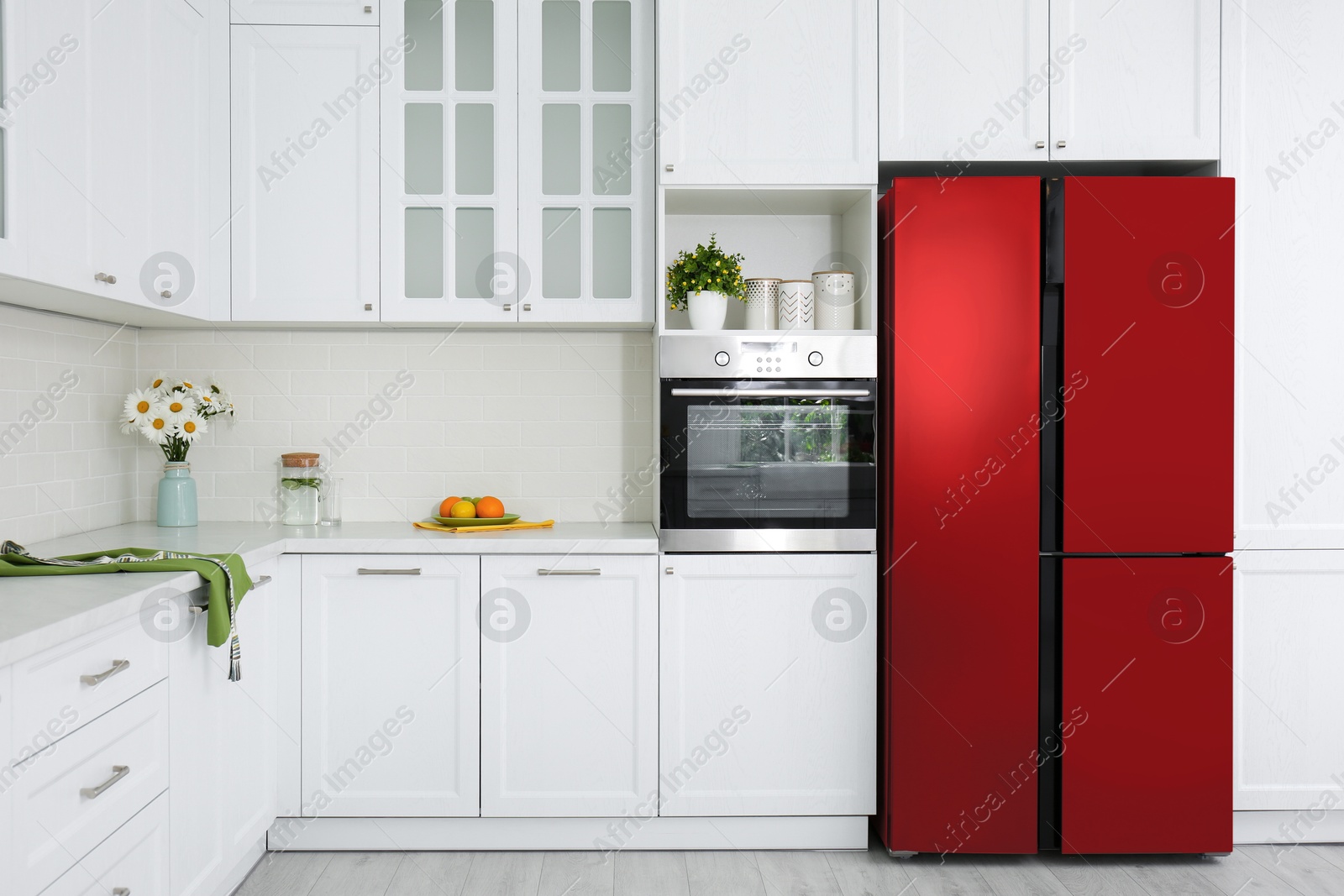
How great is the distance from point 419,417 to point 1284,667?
8.73 ft

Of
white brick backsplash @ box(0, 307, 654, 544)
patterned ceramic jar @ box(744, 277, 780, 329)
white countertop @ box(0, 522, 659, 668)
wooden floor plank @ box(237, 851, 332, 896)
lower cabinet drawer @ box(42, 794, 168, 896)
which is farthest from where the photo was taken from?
white brick backsplash @ box(0, 307, 654, 544)

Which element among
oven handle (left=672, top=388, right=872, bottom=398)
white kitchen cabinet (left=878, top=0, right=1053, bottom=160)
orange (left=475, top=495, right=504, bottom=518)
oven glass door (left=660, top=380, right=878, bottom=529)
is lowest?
orange (left=475, top=495, right=504, bottom=518)

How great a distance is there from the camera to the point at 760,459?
2436 mm

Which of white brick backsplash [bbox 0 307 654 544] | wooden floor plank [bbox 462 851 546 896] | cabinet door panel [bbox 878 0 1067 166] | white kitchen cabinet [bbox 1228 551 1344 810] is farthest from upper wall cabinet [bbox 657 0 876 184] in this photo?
wooden floor plank [bbox 462 851 546 896]

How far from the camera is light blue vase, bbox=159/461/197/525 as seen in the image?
8.82 ft

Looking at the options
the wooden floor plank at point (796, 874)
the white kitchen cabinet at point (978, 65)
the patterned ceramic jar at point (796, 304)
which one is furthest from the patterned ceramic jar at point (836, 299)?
the wooden floor plank at point (796, 874)

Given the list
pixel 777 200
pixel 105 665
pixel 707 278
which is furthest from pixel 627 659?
pixel 777 200

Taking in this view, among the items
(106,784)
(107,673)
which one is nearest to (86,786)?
(106,784)

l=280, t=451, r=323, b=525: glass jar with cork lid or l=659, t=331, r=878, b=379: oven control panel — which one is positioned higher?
l=659, t=331, r=878, b=379: oven control panel

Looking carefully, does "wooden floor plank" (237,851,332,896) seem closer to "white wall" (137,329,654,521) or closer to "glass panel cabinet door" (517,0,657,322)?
"white wall" (137,329,654,521)

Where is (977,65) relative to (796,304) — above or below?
above

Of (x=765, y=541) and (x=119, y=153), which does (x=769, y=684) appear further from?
(x=119, y=153)

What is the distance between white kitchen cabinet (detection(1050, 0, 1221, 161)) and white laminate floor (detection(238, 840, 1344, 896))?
76.4 inches

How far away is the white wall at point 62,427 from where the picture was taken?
229 cm
